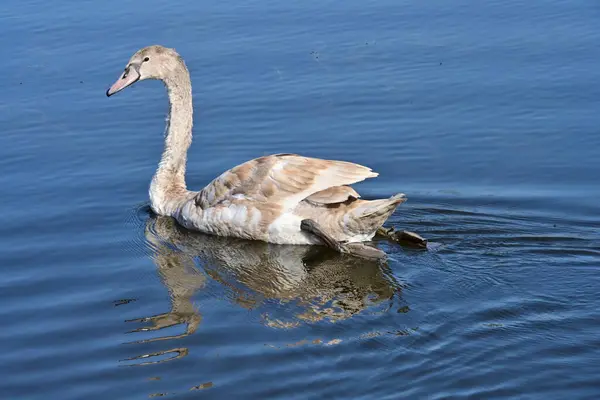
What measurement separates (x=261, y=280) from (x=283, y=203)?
1.11 meters

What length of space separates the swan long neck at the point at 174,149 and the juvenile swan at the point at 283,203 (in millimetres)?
13

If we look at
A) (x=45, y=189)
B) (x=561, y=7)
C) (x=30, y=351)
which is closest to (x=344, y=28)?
(x=561, y=7)

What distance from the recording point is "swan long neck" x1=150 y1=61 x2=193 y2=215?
11883mm

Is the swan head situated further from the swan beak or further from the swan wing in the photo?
the swan wing

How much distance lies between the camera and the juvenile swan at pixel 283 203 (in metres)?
10.5

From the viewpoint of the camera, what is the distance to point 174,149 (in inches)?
484

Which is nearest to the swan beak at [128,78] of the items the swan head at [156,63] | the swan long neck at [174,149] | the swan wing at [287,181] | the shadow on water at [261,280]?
the swan head at [156,63]

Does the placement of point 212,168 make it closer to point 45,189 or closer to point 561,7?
point 45,189

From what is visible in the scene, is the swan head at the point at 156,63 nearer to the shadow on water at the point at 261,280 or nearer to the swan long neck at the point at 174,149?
the swan long neck at the point at 174,149

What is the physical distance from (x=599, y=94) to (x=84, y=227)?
6.30 metres

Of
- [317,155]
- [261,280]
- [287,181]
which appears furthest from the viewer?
[317,155]

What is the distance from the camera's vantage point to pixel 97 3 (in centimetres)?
1820

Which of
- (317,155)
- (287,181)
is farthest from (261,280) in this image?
(317,155)

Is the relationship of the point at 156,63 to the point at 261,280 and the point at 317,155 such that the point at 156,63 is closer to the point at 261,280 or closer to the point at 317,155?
the point at 317,155
